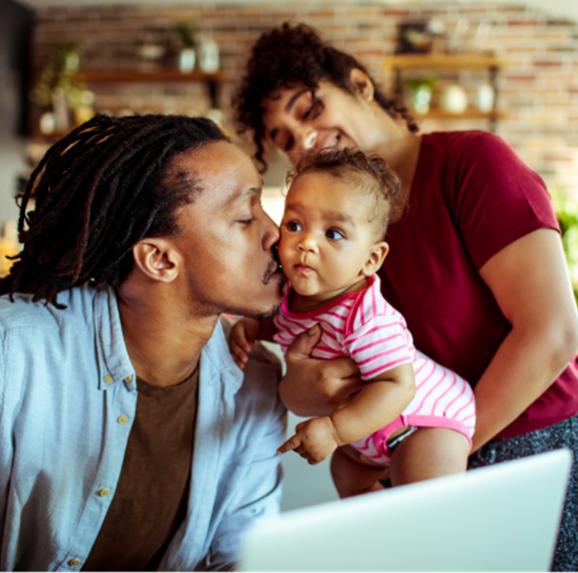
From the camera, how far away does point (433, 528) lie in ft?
1.63

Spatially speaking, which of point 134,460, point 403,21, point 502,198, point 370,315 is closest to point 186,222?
point 370,315

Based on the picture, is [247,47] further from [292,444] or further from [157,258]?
[292,444]

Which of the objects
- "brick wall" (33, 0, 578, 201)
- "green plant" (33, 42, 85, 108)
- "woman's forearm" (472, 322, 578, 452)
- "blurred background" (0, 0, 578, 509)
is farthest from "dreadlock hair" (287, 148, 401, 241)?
"green plant" (33, 42, 85, 108)

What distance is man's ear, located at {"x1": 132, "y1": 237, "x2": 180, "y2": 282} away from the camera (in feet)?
3.72

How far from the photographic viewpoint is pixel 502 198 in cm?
107

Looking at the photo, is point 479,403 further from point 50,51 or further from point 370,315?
point 50,51

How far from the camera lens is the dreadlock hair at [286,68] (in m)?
1.35

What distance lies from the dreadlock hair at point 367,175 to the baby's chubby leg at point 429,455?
1.35 ft

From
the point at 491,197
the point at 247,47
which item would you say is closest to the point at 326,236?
the point at 491,197

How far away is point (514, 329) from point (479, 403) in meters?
0.17

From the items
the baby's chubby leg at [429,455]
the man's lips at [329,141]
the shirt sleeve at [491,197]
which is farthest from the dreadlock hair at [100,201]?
the baby's chubby leg at [429,455]

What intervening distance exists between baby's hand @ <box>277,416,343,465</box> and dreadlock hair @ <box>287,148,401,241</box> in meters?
0.40

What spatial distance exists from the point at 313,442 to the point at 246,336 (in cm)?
48

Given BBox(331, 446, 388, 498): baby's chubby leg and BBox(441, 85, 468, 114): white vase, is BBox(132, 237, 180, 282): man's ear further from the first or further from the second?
BBox(441, 85, 468, 114): white vase
